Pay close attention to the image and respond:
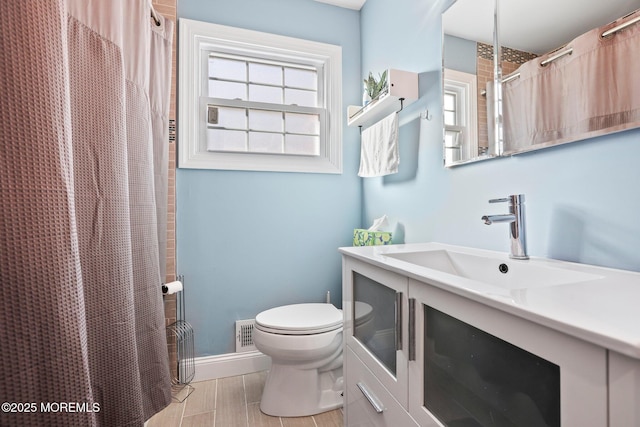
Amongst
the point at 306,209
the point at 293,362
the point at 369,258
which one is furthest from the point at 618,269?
the point at 306,209

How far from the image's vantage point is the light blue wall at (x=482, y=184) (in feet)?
2.56

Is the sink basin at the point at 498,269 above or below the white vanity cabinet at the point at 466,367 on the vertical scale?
above

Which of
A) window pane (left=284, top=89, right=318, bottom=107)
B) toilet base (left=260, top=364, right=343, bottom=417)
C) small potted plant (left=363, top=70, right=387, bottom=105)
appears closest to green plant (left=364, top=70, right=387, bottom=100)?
small potted plant (left=363, top=70, right=387, bottom=105)

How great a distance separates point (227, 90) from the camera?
207 centimetres

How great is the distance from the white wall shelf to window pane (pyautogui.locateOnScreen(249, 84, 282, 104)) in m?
0.65

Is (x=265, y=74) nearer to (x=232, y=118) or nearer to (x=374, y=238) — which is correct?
(x=232, y=118)

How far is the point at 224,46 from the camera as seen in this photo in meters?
2.00

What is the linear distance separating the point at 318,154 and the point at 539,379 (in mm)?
1880

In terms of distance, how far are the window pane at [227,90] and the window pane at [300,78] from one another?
32 cm

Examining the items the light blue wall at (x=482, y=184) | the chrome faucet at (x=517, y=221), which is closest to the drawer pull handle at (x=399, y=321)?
the chrome faucet at (x=517, y=221)

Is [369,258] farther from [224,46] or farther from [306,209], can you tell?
[224,46]

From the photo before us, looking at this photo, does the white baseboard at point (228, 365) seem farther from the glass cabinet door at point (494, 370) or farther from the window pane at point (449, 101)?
the window pane at point (449, 101)

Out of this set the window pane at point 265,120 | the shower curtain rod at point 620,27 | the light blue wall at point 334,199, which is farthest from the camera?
the window pane at point 265,120

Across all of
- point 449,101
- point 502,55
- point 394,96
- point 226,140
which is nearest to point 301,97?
point 226,140
